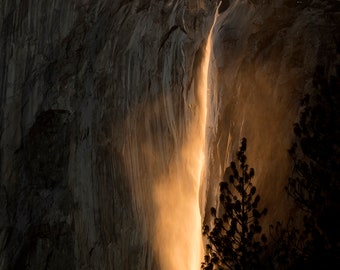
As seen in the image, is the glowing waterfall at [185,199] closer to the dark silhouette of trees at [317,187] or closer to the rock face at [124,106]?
the rock face at [124,106]

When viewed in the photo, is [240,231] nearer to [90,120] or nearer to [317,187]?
[317,187]

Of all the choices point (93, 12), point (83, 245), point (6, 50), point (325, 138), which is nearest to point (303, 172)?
point (325, 138)

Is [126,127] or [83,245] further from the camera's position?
[83,245]

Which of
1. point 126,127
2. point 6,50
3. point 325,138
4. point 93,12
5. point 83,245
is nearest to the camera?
point 325,138

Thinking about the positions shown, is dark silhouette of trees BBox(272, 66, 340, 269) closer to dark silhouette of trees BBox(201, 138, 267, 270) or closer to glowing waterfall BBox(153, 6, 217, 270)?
dark silhouette of trees BBox(201, 138, 267, 270)

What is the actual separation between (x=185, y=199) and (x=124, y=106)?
3.12 meters

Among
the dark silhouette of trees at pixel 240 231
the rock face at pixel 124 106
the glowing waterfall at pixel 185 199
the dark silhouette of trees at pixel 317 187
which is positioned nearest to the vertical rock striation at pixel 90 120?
the rock face at pixel 124 106

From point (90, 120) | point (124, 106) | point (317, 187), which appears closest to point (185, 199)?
point (124, 106)

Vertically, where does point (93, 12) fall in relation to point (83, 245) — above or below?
above

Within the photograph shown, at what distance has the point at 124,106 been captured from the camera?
46.2 feet

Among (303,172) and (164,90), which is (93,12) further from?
(303,172)

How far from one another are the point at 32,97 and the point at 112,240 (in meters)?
5.40

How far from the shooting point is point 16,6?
19031 mm

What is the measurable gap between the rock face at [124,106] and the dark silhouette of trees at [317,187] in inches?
23.0
